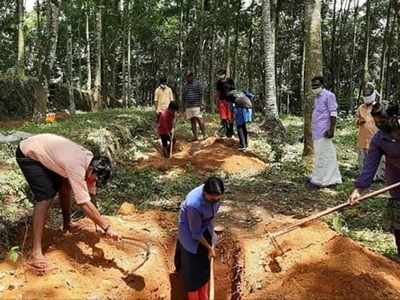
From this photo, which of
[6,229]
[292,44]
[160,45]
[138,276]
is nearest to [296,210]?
[138,276]

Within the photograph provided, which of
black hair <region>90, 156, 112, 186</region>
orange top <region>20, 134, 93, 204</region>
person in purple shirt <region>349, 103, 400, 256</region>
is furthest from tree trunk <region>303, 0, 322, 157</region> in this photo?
orange top <region>20, 134, 93, 204</region>

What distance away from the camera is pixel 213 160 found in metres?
12.1

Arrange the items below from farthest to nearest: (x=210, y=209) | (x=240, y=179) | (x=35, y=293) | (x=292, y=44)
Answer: (x=292, y=44) → (x=240, y=179) → (x=210, y=209) → (x=35, y=293)

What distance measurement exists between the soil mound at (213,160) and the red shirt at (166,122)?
68cm

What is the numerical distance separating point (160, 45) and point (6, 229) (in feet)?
128

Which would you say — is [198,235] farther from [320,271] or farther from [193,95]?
[193,95]

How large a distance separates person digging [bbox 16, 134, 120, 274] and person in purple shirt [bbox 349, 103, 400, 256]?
2.87 meters

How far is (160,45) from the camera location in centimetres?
4453

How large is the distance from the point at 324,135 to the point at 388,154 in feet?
11.9

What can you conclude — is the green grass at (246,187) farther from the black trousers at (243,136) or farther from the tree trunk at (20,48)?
the tree trunk at (20,48)

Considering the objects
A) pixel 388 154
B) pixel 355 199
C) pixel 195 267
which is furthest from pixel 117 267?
pixel 388 154

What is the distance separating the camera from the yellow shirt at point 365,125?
9961 millimetres

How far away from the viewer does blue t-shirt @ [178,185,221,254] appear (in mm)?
5557

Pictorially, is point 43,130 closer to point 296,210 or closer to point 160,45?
point 296,210
